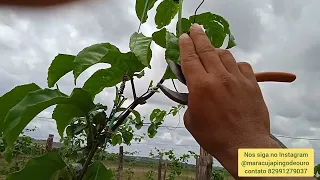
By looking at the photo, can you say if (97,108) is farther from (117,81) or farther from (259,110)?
(259,110)

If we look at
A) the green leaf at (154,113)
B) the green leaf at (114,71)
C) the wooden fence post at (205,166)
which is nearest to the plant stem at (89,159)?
the green leaf at (114,71)

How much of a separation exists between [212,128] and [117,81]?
272mm

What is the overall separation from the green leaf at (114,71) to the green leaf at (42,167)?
132 mm

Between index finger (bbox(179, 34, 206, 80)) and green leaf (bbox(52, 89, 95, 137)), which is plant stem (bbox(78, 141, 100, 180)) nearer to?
green leaf (bbox(52, 89, 95, 137))

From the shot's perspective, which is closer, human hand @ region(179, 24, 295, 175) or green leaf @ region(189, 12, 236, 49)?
human hand @ region(179, 24, 295, 175)

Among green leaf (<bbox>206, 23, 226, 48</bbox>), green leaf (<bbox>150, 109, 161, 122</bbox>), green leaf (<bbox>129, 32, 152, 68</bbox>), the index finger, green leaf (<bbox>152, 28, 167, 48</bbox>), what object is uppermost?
green leaf (<bbox>150, 109, 161, 122</bbox>)

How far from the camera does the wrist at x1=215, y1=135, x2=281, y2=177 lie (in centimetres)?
45

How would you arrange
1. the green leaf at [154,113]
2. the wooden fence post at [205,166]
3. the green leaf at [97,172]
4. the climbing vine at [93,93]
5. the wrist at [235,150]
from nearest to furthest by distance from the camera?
the wrist at [235,150] < the climbing vine at [93,93] < the green leaf at [97,172] < the green leaf at [154,113] < the wooden fence post at [205,166]

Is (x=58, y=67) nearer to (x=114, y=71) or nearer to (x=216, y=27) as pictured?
(x=114, y=71)

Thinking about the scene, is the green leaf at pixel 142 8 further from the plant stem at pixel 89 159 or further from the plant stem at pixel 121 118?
the plant stem at pixel 89 159

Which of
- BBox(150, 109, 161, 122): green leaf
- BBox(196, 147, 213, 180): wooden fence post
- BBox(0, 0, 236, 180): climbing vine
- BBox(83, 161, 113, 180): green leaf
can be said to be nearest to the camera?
BBox(0, 0, 236, 180): climbing vine

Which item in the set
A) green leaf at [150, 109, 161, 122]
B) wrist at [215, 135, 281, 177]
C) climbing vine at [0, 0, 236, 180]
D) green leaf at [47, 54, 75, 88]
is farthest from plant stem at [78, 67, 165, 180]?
green leaf at [150, 109, 161, 122]

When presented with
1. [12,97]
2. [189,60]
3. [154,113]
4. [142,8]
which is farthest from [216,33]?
[154,113]

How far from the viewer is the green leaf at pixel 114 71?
2.13ft
